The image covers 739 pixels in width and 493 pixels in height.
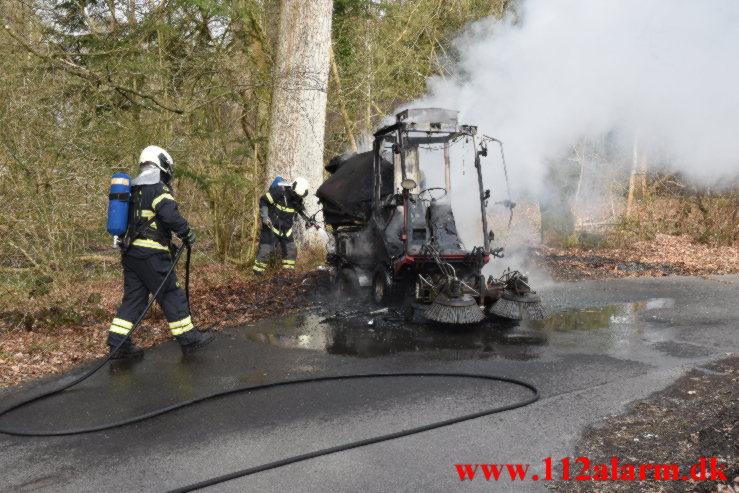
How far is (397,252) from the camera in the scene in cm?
789

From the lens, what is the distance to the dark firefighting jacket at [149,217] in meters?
6.31

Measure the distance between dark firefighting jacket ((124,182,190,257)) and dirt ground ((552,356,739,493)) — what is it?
4.52 m

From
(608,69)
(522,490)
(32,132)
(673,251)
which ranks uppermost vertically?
(608,69)

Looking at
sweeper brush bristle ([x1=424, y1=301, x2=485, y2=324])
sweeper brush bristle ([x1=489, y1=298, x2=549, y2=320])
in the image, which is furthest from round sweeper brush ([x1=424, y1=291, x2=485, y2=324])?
sweeper brush bristle ([x1=489, y1=298, x2=549, y2=320])

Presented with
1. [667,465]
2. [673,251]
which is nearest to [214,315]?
[667,465]

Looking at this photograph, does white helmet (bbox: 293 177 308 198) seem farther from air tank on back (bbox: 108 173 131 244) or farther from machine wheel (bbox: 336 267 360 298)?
air tank on back (bbox: 108 173 131 244)

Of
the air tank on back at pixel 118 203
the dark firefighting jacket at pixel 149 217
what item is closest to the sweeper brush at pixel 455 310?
the dark firefighting jacket at pixel 149 217

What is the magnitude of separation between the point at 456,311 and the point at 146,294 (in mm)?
3408

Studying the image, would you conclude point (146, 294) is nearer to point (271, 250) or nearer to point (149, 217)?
point (149, 217)

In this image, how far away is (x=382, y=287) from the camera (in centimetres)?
832

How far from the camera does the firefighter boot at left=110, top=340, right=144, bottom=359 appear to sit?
249 inches

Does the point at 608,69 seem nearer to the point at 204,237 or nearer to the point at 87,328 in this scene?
the point at 204,237

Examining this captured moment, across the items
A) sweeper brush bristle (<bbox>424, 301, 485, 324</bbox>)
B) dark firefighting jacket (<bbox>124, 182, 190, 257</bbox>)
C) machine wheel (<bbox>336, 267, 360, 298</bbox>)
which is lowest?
sweeper brush bristle (<bbox>424, 301, 485, 324</bbox>)

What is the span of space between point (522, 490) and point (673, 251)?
12.5 meters
